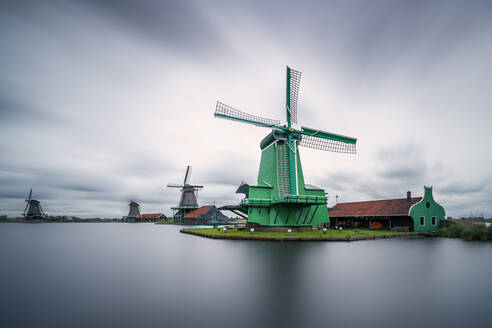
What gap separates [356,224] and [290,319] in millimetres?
31558

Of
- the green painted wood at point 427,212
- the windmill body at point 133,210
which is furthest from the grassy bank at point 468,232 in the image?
the windmill body at point 133,210

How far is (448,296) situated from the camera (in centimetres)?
653

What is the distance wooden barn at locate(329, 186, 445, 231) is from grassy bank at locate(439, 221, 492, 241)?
2.20 metres

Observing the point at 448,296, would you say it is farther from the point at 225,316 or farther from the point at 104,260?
the point at 104,260

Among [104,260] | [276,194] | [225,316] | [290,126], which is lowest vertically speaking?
[104,260]

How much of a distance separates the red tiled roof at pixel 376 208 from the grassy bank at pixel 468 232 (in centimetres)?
369

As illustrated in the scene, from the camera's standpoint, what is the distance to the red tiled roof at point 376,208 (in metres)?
25.7

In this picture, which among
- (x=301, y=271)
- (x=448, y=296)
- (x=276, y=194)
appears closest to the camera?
(x=448, y=296)

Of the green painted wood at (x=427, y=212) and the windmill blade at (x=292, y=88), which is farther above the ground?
the windmill blade at (x=292, y=88)

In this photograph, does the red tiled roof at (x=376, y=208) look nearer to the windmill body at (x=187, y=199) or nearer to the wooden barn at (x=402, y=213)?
the wooden barn at (x=402, y=213)

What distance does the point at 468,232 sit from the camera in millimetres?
20359

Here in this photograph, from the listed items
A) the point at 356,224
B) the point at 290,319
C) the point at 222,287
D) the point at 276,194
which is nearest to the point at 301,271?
the point at 222,287

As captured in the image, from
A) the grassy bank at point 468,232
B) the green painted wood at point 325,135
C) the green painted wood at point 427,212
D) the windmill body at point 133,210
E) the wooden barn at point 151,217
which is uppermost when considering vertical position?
the green painted wood at point 325,135

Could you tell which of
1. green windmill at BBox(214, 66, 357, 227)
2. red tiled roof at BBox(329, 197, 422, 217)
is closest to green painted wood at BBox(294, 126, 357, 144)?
green windmill at BBox(214, 66, 357, 227)
